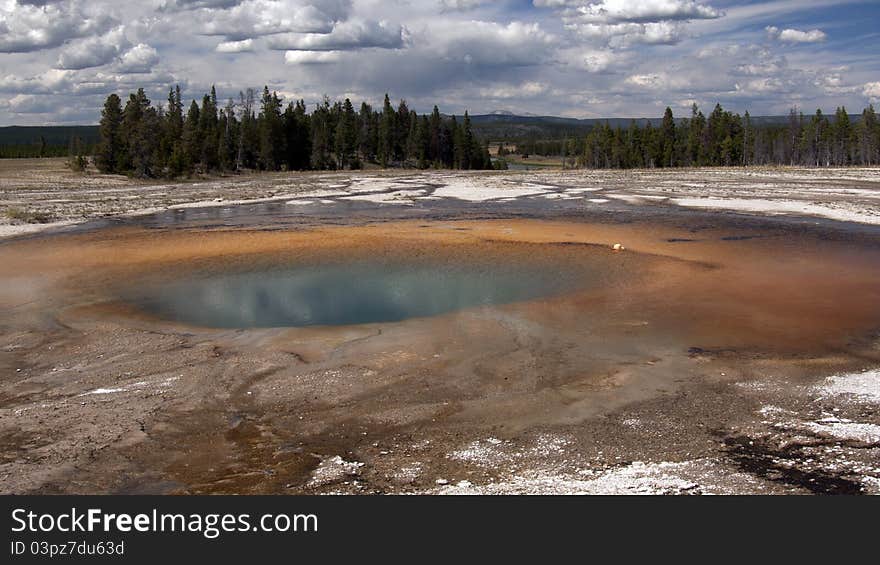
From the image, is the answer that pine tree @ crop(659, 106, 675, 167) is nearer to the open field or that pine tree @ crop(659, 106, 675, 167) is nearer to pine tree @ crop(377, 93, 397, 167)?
pine tree @ crop(377, 93, 397, 167)

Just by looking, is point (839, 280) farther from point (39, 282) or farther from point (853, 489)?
point (39, 282)

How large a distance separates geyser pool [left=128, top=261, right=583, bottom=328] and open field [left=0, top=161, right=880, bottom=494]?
0.57 metres

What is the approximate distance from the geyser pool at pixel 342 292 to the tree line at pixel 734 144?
306 feet

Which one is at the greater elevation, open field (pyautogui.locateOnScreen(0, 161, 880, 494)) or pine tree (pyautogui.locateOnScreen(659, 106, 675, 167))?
pine tree (pyautogui.locateOnScreen(659, 106, 675, 167))

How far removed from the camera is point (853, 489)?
6.31 m

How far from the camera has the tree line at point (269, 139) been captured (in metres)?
61.0

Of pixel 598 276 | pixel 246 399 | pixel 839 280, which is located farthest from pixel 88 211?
pixel 839 280

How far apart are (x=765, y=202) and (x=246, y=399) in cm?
3408

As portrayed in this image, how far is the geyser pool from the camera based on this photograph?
13.9 metres

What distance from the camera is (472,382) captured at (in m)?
9.92

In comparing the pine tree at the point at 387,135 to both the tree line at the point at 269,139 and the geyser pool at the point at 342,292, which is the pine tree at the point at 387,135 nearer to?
the tree line at the point at 269,139

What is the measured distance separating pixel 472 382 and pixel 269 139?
77.2 m

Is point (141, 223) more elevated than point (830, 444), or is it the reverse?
point (141, 223)

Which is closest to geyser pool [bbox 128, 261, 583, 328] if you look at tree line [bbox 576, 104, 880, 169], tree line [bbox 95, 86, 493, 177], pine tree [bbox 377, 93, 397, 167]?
tree line [bbox 95, 86, 493, 177]
